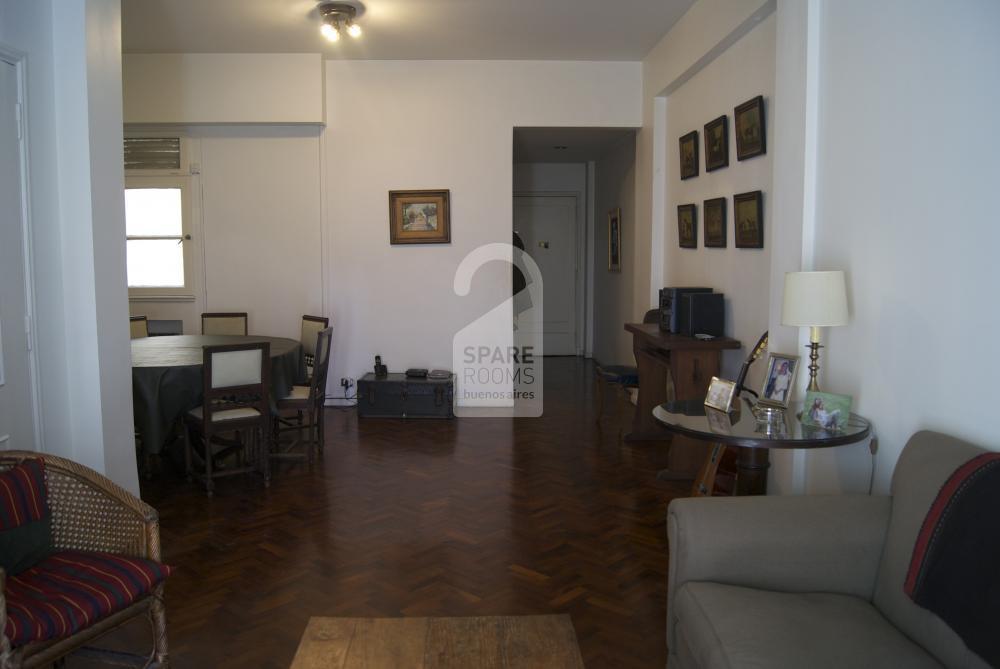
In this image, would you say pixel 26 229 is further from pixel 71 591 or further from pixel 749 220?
pixel 749 220

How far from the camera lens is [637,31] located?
19.0 feet

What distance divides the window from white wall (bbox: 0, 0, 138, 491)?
11.7ft

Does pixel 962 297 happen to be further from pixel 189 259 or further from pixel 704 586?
pixel 189 259

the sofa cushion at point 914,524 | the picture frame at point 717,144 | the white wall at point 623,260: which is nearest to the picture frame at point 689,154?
the picture frame at point 717,144

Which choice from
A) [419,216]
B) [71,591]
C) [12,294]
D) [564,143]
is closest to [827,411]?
[71,591]

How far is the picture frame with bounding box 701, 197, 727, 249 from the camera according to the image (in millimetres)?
4918

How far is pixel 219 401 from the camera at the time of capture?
4414 millimetres

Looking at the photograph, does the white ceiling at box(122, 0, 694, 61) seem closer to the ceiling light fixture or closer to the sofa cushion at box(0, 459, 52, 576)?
the ceiling light fixture

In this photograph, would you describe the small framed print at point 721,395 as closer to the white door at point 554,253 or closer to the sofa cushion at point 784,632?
the sofa cushion at point 784,632

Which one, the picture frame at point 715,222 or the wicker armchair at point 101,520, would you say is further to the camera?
the picture frame at point 715,222

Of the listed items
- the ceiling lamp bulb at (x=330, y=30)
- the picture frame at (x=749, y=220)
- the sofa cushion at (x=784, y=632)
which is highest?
the ceiling lamp bulb at (x=330, y=30)

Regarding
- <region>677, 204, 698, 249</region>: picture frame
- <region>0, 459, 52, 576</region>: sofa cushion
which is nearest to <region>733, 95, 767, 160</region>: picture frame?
<region>677, 204, 698, 249</region>: picture frame

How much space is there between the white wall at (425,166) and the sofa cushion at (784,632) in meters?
4.97

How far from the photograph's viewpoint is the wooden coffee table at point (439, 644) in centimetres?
187
